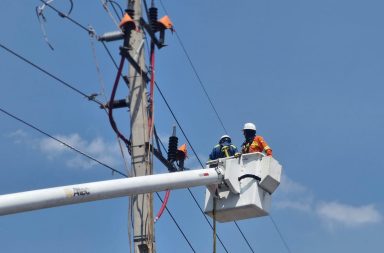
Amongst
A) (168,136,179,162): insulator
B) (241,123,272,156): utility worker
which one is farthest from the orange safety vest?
(168,136,179,162): insulator

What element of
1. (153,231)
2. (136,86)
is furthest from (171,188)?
(136,86)

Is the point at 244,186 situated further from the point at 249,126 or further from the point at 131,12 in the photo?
the point at 131,12

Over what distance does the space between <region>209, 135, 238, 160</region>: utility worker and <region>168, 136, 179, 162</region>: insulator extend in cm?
59

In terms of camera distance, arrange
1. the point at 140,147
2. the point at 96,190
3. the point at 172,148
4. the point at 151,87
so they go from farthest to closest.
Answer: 1. the point at 172,148
2. the point at 151,87
3. the point at 140,147
4. the point at 96,190

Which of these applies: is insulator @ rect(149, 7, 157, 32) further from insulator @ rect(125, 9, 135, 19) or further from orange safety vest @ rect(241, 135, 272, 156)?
orange safety vest @ rect(241, 135, 272, 156)

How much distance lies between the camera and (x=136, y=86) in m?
15.1

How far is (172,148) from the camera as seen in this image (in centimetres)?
1570

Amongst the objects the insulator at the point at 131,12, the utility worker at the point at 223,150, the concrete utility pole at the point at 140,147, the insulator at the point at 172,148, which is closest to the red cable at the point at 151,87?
the concrete utility pole at the point at 140,147

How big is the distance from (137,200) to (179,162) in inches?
56.1

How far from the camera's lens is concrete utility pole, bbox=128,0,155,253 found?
1428 centimetres

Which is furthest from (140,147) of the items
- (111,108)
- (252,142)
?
(252,142)

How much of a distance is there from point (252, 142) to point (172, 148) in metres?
1.21

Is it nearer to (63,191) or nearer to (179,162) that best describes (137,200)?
(179,162)

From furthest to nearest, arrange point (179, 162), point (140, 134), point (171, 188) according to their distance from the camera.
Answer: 1. point (179, 162)
2. point (140, 134)
3. point (171, 188)
